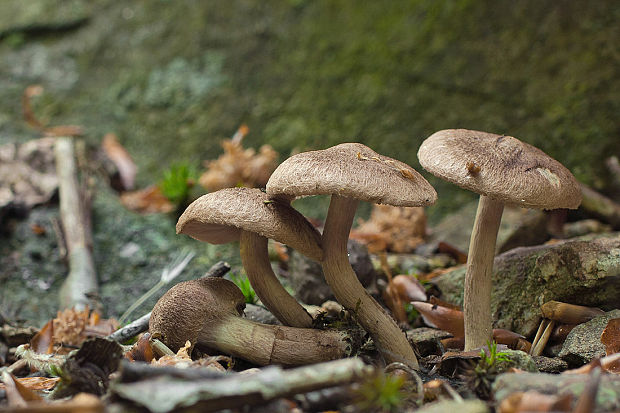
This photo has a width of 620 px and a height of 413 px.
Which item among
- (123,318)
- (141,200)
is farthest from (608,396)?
(141,200)

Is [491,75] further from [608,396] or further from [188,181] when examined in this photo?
[608,396]

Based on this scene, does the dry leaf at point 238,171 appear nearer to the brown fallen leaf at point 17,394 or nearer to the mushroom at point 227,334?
the mushroom at point 227,334

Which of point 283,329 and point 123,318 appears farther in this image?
point 123,318

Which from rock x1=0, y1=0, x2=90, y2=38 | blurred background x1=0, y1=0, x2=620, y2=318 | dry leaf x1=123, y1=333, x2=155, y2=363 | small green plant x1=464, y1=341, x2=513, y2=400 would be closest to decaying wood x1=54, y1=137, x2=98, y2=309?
blurred background x1=0, y1=0, x2=620, y2=318

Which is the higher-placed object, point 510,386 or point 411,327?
point 510,386

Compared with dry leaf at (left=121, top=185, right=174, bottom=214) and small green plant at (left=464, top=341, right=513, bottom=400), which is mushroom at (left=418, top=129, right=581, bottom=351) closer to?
small green plant at (left=464, top=341, right=513, bottom=400)

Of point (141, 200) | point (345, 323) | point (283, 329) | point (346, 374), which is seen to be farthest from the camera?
point (141, 200)
